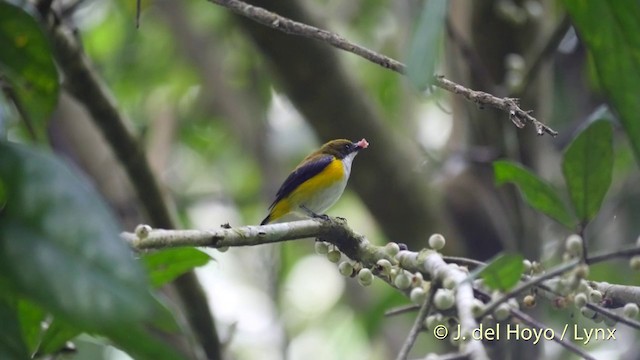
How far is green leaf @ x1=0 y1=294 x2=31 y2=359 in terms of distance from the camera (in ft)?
3.52

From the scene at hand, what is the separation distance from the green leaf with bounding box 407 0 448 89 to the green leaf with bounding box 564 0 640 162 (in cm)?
22

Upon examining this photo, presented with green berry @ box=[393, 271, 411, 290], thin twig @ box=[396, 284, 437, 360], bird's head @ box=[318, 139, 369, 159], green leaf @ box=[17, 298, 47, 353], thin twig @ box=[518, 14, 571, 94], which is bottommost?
thin twig @ box=[396, 284, 437, 360]

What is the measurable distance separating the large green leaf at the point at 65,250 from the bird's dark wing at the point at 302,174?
2.23 m

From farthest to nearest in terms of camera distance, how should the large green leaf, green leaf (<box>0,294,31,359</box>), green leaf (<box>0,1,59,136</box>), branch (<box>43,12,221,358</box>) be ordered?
branch (<box>43,12,221,358</box>)
green leaf (<box>0,1,59,136</box>)
green leaf (<box>0,294,31,359</box>)
the large green leaf

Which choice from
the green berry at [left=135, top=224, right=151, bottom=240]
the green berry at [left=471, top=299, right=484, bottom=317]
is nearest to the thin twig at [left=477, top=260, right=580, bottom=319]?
the green berry at [left=471, top=299, right=484, bottom=317]

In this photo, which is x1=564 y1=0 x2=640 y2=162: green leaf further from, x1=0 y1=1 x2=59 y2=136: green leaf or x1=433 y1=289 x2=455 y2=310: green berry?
x1=0 y1=1 x2=59 y2=136: green leaf

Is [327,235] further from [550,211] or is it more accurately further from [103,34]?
[103,34]

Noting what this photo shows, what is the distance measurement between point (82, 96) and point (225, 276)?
119 inches

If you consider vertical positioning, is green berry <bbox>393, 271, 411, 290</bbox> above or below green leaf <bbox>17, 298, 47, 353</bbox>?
below

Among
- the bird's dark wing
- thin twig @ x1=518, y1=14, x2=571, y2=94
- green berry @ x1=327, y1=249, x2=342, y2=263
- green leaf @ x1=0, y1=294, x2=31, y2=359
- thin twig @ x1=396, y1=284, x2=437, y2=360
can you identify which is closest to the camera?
green leaf @ x1=0, y1=294, x2=31, y2=359

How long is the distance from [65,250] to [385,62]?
841mm

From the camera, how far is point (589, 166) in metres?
1.66

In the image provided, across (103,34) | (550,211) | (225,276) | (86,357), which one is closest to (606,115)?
(550,211)

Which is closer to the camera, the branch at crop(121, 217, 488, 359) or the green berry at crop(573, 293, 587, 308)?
the branch at crop(121, 217, 488, 359)
